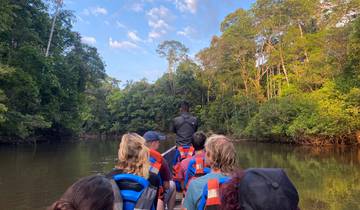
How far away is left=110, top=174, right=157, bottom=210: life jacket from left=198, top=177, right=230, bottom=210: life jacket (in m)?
0.41

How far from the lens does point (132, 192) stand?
97.0 inches

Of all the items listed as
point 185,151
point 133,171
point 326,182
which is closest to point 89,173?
point 185,151

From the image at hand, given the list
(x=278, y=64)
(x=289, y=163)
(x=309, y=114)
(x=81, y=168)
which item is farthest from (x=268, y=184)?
(x=278, y=64)

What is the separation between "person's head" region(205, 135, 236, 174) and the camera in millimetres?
2256

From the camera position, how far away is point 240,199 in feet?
4.83

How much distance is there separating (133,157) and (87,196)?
1219 mm

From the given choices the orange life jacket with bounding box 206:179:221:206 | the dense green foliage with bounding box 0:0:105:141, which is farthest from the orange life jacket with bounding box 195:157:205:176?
the dense green foliage with bounding box 0:0:105:141

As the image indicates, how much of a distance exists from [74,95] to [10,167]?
1530cm

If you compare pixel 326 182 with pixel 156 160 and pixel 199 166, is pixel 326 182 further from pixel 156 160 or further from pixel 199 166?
pixel 156 160

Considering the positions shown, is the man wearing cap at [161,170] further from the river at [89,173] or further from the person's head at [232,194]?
the river at [89,173]

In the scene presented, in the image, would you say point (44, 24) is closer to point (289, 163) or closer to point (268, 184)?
point (289, 163)

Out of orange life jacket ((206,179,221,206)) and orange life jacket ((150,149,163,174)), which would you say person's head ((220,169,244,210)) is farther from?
orange life jacket ((150,149,163,174))

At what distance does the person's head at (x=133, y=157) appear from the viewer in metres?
2.57

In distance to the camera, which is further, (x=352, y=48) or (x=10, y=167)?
(x=352, y=48)
